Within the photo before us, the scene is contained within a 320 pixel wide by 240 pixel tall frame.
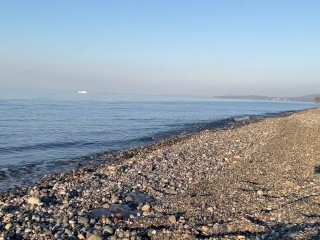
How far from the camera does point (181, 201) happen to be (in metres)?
10.1

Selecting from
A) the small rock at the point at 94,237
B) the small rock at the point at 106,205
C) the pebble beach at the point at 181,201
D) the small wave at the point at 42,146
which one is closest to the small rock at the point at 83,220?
the pebble beach at the point at 181,201

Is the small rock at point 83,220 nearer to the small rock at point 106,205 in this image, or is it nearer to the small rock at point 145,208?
the small rock at point 106,205

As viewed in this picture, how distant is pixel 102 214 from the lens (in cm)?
920

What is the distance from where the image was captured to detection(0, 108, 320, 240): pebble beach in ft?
25.6

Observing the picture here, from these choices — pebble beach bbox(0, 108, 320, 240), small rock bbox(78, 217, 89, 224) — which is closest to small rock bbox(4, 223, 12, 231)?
pebble beach bbox(0, 108, 320, 240)

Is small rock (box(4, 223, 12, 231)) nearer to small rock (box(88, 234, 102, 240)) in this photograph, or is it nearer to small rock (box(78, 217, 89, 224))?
small rock (box(78, 217, 89, 224))

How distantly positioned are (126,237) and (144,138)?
2277 centimetres

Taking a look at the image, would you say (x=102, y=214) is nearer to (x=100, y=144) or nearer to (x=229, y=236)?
(x=229, y=236)

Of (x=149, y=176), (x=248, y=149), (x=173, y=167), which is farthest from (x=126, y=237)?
(x=248, y=149)

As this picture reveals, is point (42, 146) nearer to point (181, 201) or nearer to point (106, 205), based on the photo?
point (106, 205)

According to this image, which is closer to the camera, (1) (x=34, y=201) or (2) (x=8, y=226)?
(2) (x=8, y=226)

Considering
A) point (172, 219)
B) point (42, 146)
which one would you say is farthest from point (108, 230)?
point (42, 146)

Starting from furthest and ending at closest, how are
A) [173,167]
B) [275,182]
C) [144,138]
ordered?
[144,138], [173,167], [275,182]

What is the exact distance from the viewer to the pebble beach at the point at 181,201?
308 inches
